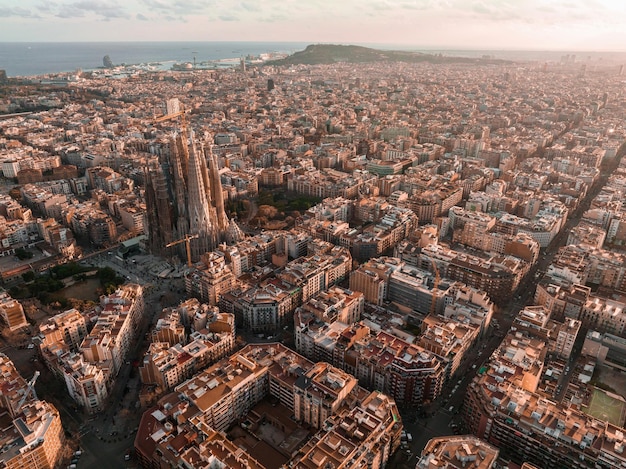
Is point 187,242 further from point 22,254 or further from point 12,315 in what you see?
point 22,254

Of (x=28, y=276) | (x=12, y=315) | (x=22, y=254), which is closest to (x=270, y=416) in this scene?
(x=12, y=315)

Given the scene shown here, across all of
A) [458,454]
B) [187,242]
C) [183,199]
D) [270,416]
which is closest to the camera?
[458,454]

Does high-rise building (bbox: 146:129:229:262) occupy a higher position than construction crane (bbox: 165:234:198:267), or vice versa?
high-rise building (bbox: 146:129:229:262)

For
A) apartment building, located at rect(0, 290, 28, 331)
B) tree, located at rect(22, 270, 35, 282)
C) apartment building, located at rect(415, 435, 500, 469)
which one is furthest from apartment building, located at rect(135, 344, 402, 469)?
tree, located at rect(22, 270, 35, 282)

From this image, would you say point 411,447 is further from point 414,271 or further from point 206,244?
point 206,244

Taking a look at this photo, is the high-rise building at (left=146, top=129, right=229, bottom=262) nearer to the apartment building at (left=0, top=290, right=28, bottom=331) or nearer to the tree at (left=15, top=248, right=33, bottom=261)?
the tree at (left=15, top=248, right=33, bottom=261)

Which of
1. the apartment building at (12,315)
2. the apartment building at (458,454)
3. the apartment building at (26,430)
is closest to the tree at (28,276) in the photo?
the apartment building at (12,315)

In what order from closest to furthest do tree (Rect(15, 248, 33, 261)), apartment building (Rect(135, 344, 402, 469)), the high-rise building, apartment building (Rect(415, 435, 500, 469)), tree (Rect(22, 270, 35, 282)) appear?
apartment building (Rect(415, 435, 500, 469)) → apartment building (Rect(135, 344, 402, 469)) → tree (Rect(22, 270, 35, 282)) → the high-rise building → tree (Rect(15, 248, 33, 261))

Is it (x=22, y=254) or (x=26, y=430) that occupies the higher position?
(x=26, y=430)

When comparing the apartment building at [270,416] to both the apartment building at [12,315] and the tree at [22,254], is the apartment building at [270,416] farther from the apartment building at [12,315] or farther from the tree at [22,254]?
the tree at [22,254]

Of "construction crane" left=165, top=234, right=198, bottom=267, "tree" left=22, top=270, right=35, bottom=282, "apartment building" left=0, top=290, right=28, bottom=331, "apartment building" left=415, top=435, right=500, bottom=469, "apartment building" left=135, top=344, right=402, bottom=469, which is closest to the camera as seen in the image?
"apartment building" left=415, top=435, right=500, bottom=469
